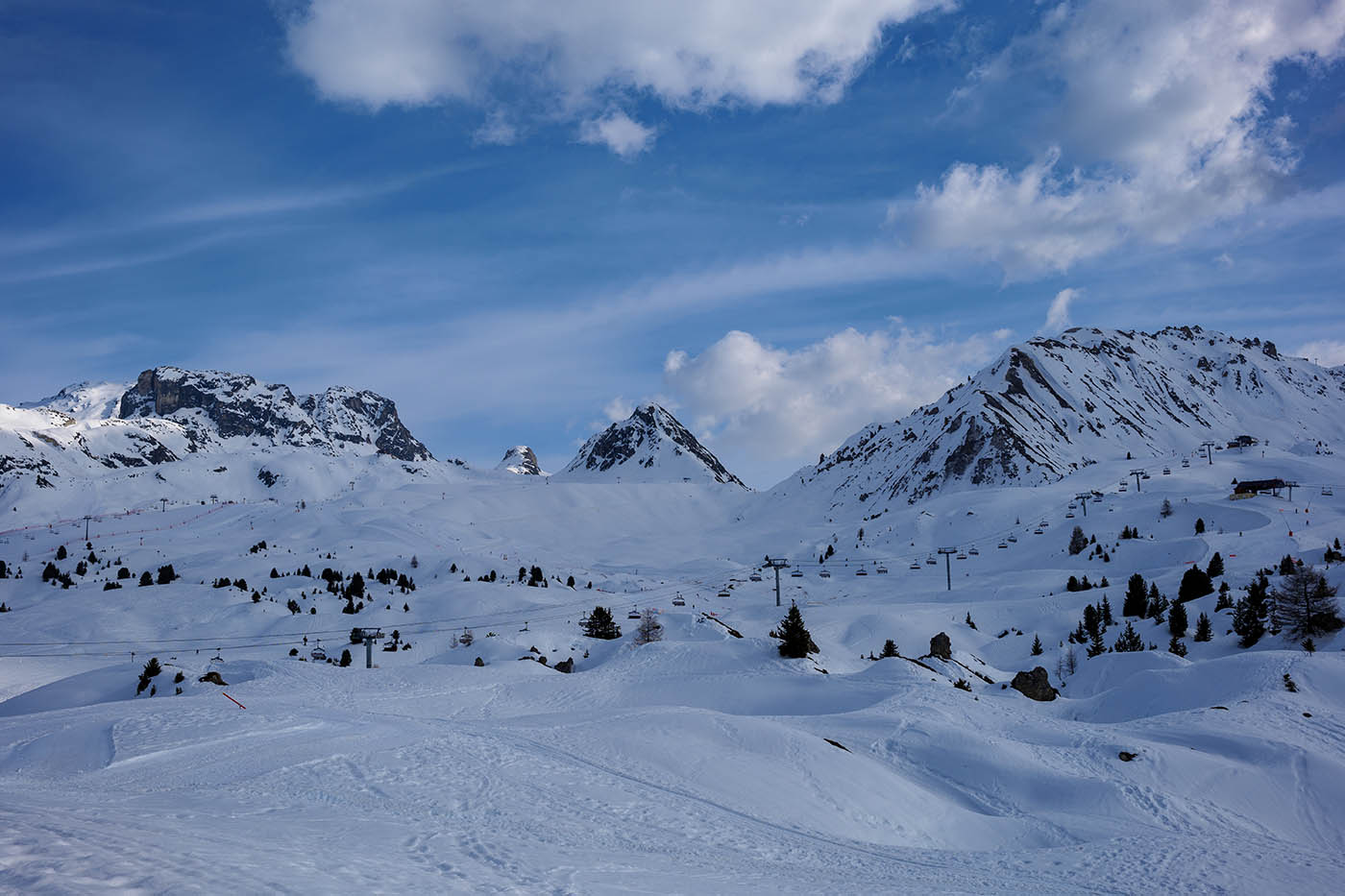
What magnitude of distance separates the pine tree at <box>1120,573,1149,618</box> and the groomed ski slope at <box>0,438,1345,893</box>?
3.40 m

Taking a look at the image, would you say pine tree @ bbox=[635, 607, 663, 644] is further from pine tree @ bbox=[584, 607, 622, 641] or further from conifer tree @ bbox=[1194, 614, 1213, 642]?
conifer tree @ bbox=[1194, 614, 1213, 642]

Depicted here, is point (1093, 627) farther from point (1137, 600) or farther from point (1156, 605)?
point (1137, 600)

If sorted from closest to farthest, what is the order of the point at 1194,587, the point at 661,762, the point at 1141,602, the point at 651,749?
the point at 661,762
the point at 651,749
the point at 1141,602
the point at 1194,587

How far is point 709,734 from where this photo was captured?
20.5 m

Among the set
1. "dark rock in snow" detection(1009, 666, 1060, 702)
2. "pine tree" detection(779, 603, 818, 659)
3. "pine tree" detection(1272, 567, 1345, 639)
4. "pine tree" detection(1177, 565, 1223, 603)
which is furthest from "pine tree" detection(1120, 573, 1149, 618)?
"pine tree" detection(779, 603, 818, 659)

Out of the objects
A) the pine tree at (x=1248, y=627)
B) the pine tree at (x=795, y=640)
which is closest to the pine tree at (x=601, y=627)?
the pine tree at (x=795, y=640)

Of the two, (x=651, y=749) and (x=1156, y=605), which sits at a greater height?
(x=651, y=749)

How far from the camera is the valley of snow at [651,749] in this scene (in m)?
11.6

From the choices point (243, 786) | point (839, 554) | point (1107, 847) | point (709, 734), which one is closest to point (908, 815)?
point (1107, 847)

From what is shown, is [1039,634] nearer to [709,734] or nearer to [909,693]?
[909,693]

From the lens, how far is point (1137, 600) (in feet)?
173

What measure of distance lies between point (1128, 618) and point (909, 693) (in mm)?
31565

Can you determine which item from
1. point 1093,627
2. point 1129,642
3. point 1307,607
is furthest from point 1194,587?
point 1307,607

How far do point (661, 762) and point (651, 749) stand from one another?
28.1 inches
